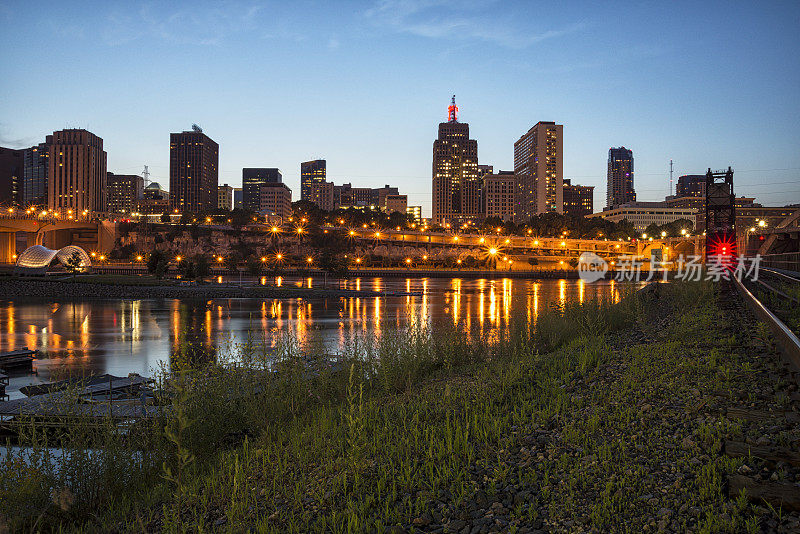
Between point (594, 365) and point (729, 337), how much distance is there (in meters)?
3.24

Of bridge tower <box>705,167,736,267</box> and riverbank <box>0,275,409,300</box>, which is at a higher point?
bridge tower <box>705,167,736,267</box>

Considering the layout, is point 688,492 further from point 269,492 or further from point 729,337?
point 729,337

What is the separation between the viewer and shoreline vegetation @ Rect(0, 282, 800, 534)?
4473 millimetres

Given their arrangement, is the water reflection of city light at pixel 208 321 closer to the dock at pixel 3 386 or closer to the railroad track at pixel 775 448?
the dock at pixel 3 386

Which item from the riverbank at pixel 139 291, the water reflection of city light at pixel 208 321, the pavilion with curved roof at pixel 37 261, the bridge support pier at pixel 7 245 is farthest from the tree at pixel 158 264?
the bridge support pier at pixel 7 245

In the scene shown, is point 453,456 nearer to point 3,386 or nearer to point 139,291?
point 3,386

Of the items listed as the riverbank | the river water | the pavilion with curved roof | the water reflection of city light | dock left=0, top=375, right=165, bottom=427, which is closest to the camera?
dock left=0, top=375, right=165, bottom=427

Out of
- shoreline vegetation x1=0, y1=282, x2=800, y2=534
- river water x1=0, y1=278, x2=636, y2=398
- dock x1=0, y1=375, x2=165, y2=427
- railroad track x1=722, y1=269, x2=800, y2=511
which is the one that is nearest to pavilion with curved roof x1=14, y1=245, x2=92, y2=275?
river water x1=0, y1=278, x2=636, y2=398

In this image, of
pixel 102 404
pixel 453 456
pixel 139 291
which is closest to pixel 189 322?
pixel 102 404

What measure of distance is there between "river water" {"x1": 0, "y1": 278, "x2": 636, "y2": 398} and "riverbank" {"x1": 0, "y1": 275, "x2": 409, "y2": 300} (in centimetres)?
299

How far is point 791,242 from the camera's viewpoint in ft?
160

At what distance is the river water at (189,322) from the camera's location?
60.7 ft

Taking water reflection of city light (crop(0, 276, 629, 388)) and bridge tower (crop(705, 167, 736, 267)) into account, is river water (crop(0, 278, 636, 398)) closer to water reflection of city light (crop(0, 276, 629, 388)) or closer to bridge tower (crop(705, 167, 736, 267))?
water reflection of city light (crop(0, 276, 629, 388))

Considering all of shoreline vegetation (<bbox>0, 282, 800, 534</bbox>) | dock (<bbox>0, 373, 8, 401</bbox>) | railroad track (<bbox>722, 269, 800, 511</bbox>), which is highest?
railroad track (<bbox>722, 269, 800, 511</bbox>)
